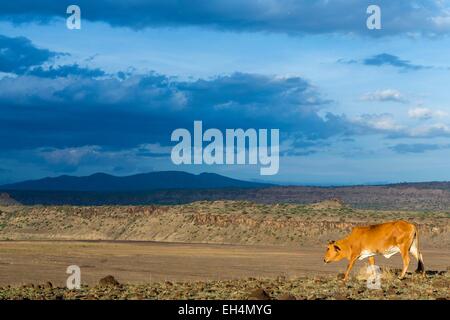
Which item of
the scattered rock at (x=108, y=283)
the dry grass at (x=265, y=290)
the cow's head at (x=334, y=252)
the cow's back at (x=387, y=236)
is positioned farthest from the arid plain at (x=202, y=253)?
the cow's back at (x=387, y=236)

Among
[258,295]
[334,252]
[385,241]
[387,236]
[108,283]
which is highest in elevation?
[387,236]

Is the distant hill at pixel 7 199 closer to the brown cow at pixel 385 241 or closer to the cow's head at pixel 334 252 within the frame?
the cow's head at pixel 334 252

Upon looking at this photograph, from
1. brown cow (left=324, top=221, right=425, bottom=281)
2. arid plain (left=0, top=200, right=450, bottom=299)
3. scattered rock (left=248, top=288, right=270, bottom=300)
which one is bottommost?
arid plain (left=0, top=200, right=450, bottom=299)

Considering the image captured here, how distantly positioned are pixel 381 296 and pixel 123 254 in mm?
37810

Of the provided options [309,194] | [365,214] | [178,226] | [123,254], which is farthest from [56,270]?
[309,194]

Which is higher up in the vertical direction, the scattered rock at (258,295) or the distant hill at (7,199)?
the distant hill at (7,199)

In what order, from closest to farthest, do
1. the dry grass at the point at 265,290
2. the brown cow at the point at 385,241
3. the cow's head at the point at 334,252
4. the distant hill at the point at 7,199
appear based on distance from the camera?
the dry grass at the point at 265,290, the brown cow at the point at 385,241, the cow's head at the point at 334,252, the distant hill at the point at 7,199

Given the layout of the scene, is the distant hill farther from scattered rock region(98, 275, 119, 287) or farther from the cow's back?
the cow's back

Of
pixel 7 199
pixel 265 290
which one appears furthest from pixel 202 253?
pixel 7 199

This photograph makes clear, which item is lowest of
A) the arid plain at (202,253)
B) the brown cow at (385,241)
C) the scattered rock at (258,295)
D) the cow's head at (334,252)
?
the arid plain at (202,253)

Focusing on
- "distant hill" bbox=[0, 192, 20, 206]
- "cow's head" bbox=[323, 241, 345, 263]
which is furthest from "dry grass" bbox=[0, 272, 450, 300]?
"distant hill" bbox=[0, 192, 20, 206]

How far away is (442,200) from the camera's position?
15175 cm

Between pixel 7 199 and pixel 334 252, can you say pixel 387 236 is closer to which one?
pixel 334 252

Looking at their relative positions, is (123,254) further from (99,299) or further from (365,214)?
(365,214)
